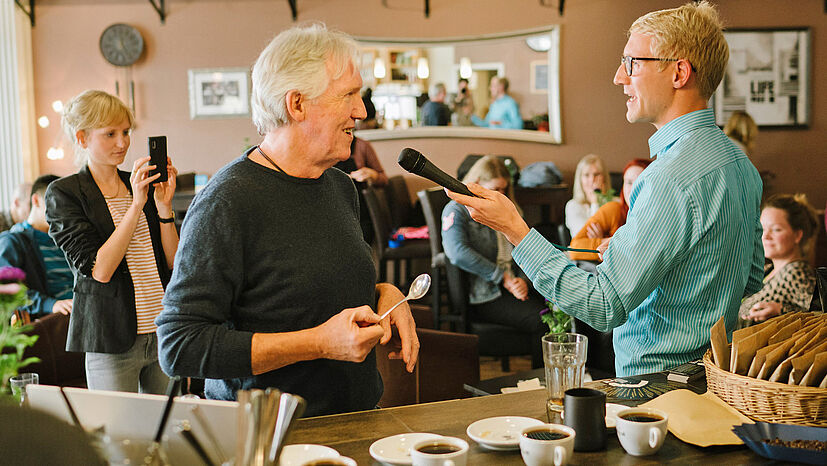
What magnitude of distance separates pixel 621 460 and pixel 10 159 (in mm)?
7276

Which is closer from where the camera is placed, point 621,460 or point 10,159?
point 621,460

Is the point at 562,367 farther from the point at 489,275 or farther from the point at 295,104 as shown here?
the point at 489,275

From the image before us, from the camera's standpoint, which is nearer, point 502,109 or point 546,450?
point 546,450

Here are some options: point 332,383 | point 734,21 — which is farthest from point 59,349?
point 734,21

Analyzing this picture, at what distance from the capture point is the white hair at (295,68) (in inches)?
62.1

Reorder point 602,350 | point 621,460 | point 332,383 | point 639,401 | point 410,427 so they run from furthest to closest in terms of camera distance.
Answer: point 602,350
point 332,383
point 639,401
point 410,427
point 621,460

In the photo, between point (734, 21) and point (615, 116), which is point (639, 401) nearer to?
point (615, 116)

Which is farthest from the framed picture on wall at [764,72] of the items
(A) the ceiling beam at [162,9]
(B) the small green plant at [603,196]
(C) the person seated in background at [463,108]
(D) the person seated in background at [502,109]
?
(A) the ceiling beam at [162,9]

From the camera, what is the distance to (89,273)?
2.44 metres

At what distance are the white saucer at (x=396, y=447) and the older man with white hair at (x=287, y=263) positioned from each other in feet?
0.61

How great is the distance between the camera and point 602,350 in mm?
3607

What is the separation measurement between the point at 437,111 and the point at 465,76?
16.7 inches

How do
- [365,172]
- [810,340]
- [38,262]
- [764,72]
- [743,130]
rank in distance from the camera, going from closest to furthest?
[810,340] → [38,262] → [365,172] → [743,130] → [764,72]

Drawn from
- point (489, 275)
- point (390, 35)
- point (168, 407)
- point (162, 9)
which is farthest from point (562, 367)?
point (162, 9)
